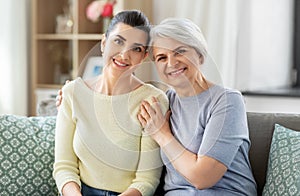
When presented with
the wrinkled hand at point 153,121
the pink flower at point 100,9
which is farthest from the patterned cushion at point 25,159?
the pink flower at point 100,9

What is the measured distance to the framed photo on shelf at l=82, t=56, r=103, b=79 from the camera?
202 centimetres

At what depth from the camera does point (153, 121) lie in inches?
77.9

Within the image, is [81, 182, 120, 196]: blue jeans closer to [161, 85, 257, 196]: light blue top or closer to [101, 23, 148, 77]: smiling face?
[161, 85, 257, 196]: light blue top

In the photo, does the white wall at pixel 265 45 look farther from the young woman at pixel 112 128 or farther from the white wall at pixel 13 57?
the young woman at pixel 112 128

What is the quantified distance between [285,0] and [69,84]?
2.15 m

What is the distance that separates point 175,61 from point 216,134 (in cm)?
26

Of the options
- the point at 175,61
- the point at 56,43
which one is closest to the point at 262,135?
the point at 175,61

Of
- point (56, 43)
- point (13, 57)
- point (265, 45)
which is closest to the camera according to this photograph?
point (265, 45)

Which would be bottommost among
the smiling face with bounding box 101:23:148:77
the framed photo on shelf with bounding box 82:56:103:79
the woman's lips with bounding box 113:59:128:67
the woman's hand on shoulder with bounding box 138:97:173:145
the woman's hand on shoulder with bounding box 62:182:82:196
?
the woman's hand on shoulder with bounding box 62:182:82:196

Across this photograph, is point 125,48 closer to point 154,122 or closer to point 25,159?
point 154,122

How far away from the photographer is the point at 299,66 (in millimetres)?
3953

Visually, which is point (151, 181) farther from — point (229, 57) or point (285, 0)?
point (285, 0)

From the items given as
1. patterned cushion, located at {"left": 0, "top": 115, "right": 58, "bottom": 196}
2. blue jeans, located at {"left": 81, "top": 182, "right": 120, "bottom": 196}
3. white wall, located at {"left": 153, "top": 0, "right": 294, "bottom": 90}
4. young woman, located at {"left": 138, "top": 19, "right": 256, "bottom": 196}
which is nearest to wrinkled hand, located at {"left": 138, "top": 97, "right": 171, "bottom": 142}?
young woman, located at {"left": 138, "top": 19, "right": 256, "bottom": 196}

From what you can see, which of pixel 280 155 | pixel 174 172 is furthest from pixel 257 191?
pixel 174 172
